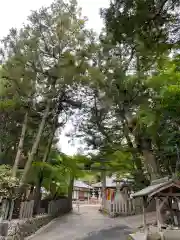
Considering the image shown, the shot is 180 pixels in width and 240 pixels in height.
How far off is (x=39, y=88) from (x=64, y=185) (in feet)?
29.3

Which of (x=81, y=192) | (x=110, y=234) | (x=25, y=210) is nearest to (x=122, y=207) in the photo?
(x=110, y=234)

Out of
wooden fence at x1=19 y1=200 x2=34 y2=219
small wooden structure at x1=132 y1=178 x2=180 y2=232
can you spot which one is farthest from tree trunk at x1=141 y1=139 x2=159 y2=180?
wooden fence at x1=19 y1=200 x2=34 y2=219

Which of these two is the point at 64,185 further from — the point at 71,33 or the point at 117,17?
the point at 117,17

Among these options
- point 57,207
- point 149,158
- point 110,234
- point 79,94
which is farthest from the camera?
point 57,207

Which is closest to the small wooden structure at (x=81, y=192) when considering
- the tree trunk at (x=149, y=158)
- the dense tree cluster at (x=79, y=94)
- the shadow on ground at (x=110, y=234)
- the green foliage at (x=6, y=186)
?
the dense tree cluster at (x=79, y=94)

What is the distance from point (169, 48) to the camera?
9.12 metres

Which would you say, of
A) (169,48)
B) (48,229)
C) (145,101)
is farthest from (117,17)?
A: (48,229)

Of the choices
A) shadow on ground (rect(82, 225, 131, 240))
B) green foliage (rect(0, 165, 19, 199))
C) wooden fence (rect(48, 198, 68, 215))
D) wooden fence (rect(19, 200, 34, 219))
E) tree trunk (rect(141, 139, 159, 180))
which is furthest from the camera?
wooden fence (rect(48, 198, 68, 215))

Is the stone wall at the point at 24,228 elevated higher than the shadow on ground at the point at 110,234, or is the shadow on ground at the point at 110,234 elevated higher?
the stone wall at the point at 24,228

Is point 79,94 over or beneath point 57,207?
over

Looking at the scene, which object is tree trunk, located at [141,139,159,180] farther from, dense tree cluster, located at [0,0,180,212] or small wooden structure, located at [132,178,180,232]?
small wooden structure, located at [132,178,180,232]

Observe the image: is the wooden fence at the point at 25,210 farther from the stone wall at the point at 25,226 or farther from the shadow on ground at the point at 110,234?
the shadow on ground at the point at 110,234

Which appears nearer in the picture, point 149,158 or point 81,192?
point 149,158

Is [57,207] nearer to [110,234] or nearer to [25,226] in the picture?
[25,226]
